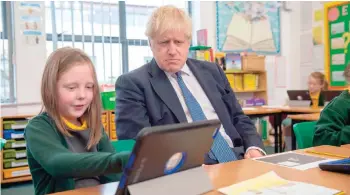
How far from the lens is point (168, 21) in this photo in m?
1.55

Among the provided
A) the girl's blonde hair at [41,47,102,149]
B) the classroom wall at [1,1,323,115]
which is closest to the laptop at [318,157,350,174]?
the girl's blonde hair at [41,47,102,149]

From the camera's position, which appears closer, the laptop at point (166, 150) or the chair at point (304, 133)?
the laptop at point (166, 150)

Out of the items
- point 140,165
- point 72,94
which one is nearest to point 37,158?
point 72,94

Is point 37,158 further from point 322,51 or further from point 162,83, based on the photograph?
point 322,51

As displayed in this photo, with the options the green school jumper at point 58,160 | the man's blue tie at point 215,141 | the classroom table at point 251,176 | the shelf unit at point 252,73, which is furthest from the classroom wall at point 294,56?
the green school jumper at point 58,160

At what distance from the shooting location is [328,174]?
108 cm

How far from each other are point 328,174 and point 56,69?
0.90 metres

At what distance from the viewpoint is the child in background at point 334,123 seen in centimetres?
173

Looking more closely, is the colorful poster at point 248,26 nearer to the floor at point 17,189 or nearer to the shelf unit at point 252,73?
the shelf unit at point 252,73

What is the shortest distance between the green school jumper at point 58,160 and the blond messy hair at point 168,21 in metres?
0.57

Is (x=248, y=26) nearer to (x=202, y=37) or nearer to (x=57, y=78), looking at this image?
(x=202, y=37)

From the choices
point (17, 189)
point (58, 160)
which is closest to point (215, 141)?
point (58, 160)

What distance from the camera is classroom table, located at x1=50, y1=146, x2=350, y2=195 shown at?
0.95 metres

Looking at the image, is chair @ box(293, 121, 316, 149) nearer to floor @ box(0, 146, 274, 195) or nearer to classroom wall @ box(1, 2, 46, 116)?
floor @ box(0, 146, 274, 195)
